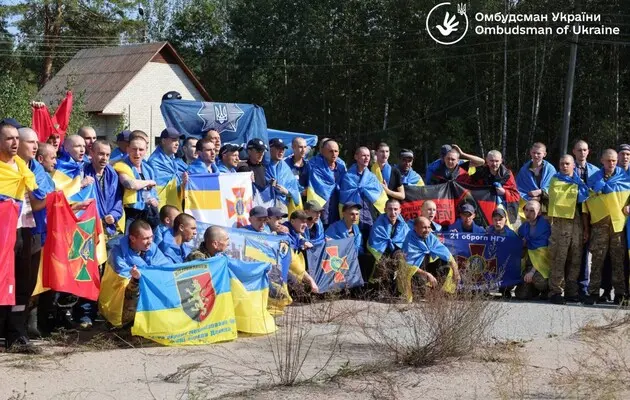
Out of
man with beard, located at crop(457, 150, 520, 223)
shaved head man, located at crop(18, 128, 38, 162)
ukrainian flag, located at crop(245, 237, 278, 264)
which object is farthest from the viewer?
man with beard, located at crop(457, 150, 520, 223)

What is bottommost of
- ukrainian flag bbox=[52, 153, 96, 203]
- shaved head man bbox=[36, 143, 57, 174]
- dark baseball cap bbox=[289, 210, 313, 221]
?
dark baseball cap bbox=[289, 210, 313, 221]

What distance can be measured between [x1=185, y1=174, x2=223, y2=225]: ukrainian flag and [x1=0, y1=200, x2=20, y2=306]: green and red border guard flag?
10.6 feet

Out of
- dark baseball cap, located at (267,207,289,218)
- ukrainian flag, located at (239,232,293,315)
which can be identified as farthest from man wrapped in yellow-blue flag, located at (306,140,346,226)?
ukrainian flag, located at (239,232,293,315)

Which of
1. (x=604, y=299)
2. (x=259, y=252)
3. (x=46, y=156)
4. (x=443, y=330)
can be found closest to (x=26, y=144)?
(x=46, y=156)

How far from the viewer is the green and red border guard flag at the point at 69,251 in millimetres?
8570

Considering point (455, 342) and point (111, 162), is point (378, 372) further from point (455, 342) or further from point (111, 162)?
point (111, 162)

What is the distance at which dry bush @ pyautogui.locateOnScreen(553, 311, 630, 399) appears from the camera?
22.8ft

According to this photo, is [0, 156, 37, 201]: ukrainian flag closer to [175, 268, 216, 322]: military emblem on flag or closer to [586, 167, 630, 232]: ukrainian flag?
[175, 268, 216, 322]: military emblem on flag

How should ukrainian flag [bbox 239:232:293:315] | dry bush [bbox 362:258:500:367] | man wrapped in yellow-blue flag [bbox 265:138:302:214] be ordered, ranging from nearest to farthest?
1. dry bush [bbox 362:258:500:367]
2. ukrainian flag [bbox 239:232:293:315]
3. man wrapped in yellow-blue flag [bbox 265:138:302:214]

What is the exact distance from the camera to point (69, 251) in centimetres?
882

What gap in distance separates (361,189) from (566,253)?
273 cm

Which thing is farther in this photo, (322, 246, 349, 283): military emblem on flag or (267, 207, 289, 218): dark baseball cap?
(322, 246, 349, 283): military emblem on flag

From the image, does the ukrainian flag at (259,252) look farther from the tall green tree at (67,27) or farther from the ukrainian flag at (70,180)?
the tall green tree at (67,27)

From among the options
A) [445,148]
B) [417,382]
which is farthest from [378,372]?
[445,148]
